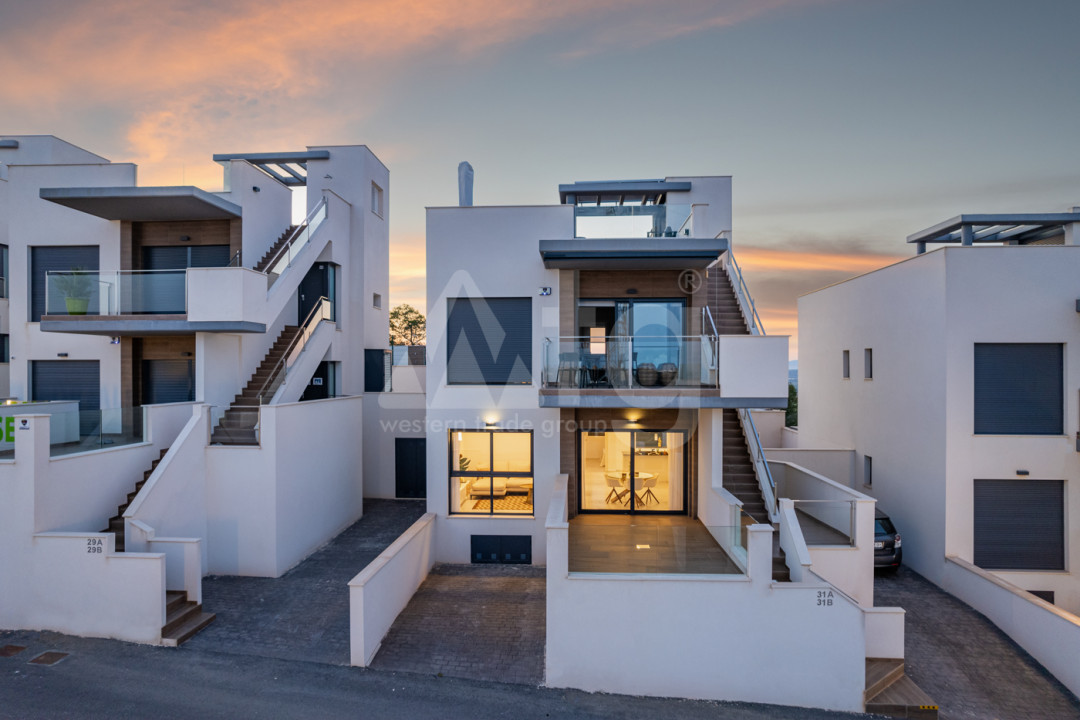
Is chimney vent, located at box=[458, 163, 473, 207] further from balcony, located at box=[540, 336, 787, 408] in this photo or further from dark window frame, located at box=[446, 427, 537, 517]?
dark window frame, located at box=[446, 427, 537, 517]

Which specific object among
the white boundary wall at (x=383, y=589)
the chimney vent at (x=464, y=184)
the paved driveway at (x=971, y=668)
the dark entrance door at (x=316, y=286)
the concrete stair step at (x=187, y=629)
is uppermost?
the chimney vent at (x=464, y=184)

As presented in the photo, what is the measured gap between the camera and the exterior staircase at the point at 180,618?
7046 millimetres

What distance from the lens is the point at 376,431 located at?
1574cm

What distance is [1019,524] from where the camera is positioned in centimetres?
1087

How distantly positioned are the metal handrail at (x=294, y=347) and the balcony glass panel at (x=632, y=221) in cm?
768

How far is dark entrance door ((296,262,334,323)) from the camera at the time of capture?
576 inches

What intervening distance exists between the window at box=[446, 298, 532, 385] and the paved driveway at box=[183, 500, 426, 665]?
182 inches

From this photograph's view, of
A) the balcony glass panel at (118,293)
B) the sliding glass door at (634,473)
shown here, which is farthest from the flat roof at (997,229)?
the balcony glass panel at (118,293)

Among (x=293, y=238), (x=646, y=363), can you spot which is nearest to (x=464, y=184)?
(x=293, y=238)

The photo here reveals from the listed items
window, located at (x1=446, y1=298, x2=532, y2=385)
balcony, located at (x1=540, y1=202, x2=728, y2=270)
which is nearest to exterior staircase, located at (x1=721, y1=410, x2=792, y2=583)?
balcony, located at (x1=540, y1=202, x2=728, y2=270)

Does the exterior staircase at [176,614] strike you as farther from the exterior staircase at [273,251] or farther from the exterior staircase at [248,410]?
the exterior staircase at [273,251]

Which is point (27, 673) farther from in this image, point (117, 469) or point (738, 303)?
point (738, 303)

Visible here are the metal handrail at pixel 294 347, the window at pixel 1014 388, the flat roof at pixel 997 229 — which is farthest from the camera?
the flat roof at pixel 997 229

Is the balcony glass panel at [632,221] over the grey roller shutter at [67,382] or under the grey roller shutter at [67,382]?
over
